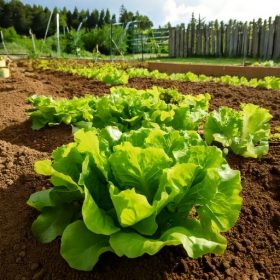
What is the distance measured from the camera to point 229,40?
20.2 meters

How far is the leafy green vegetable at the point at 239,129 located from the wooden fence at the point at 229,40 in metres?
14.1

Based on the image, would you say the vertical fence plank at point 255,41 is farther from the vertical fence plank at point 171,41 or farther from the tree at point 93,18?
the tree at point 93,18

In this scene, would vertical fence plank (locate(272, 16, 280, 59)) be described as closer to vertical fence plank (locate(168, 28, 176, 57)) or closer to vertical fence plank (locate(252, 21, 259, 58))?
vertical fence plank (locate(252, 21, 259, 58))

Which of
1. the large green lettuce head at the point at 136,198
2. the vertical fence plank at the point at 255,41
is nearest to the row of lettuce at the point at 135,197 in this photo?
the large green lettuce head at the point at 136,198

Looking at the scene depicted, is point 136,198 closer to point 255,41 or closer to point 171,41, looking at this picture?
point 255,41

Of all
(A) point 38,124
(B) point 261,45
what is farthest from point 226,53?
(A) point 38,124

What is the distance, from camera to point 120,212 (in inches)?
69.8

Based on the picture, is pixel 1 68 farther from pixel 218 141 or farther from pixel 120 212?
pixel 120 212

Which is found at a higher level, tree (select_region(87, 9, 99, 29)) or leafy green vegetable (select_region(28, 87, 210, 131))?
tree (select_region(87, 9, 99, 29))

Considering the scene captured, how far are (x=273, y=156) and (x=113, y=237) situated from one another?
2191mm

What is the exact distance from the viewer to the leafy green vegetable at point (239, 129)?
341 cm

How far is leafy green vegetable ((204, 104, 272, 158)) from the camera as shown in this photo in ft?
11.2

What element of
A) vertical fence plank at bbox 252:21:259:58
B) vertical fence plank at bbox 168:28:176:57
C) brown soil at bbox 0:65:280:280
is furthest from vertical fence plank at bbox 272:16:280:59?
brown soil at bbox 0:65:280:280

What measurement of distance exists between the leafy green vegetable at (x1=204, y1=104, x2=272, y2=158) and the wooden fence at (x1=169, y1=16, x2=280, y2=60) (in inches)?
555
